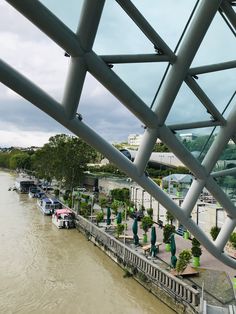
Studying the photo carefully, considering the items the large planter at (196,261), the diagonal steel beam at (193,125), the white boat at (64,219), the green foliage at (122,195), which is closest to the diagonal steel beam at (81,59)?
the diagonal steel beam at (193,125)

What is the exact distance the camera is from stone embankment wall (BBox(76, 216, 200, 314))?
12.4m

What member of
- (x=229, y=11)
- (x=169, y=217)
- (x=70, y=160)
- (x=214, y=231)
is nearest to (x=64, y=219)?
(x=169, y=217)

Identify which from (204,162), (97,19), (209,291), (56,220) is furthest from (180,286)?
(56,220)

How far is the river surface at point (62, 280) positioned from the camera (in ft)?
44.5

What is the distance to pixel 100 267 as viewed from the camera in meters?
18.7

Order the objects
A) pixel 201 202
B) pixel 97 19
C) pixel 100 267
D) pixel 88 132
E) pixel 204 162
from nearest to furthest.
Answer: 1. pixel 97 19
2. pixel 88 132
3. pixel 204 162
4. pixel 100 267
5. pixel 201 202

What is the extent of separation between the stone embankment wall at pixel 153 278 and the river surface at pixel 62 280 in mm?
329

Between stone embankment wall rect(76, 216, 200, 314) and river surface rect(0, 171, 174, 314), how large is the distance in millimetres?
329

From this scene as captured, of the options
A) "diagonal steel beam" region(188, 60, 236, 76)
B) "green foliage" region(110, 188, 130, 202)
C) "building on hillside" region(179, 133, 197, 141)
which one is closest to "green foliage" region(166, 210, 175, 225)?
"green foliage" region(110, 188, 130, 202)

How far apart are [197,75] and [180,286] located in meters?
10.1

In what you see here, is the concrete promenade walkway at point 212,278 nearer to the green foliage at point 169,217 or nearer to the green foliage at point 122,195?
the green foliage at point 169,217

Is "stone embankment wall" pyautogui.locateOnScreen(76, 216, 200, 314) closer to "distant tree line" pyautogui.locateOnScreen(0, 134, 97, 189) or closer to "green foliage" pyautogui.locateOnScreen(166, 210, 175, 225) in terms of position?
"green foliage" pyautogui.locateOnScreen(166, 210, 175, 225)

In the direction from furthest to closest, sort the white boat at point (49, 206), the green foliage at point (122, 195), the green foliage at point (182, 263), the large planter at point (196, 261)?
the green foliage at point (122, 195) < the white boat at point (49, 206) < the large planter at point (196, 261) < the green foliage at point (182, 263)

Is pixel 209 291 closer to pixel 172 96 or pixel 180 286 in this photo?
pixel 180 286
